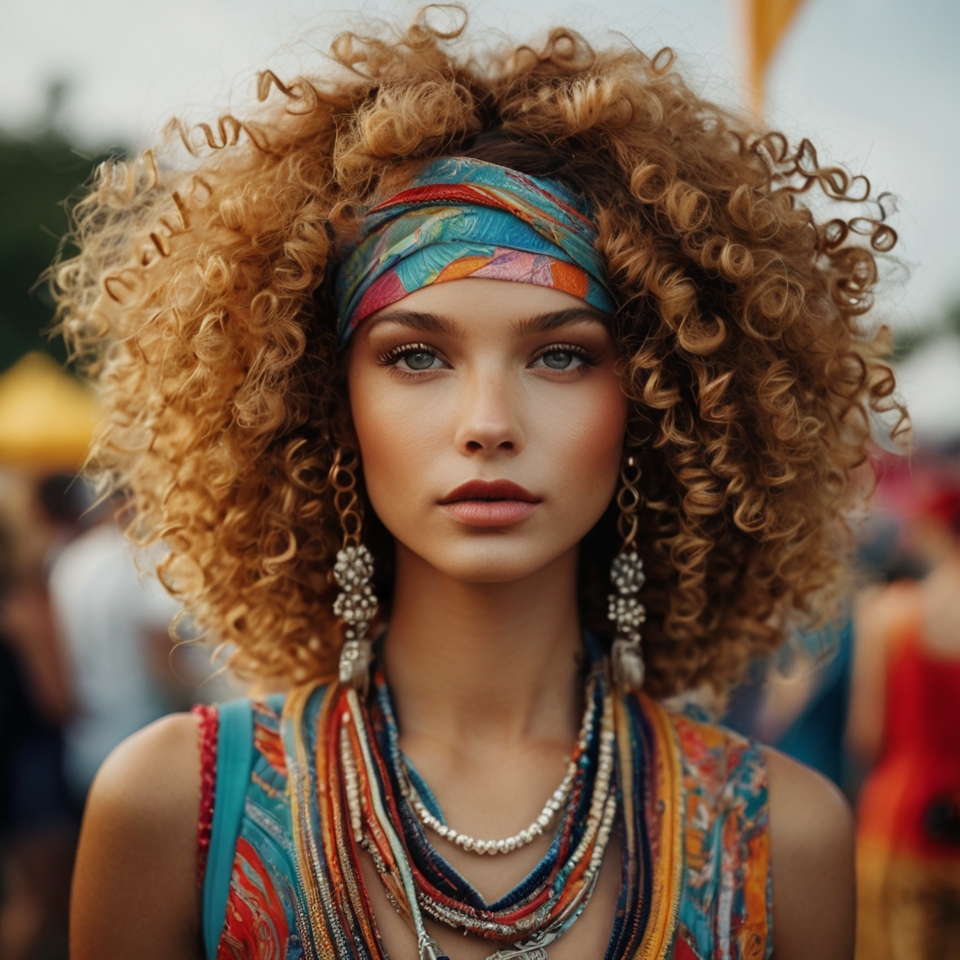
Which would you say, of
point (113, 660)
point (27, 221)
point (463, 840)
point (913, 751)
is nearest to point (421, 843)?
point (463, 840)

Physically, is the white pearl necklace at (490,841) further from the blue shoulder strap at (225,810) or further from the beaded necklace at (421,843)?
the blue shoulder strap at (225,810)

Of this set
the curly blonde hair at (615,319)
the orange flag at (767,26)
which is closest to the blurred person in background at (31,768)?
the curly blonde hair at (615,319)

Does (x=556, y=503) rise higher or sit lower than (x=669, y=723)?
higher

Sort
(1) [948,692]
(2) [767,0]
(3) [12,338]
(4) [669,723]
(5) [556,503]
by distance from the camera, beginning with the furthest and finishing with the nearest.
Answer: (3) [12,338] → (1) [948,692] → (2) [767,0] → (4) [669,723] → (5) [556,503]

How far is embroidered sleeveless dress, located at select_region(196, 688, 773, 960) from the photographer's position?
5.74 feet

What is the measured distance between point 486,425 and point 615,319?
1.21ft

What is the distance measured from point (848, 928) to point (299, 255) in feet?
5.30

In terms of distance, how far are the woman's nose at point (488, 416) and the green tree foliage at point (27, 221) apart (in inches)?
724

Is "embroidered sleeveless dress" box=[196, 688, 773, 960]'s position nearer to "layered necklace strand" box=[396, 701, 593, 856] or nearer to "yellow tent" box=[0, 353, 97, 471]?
"layered necklace strand" box=[396, 701, 593, 856]

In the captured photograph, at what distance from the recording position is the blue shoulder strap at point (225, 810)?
5.78ft

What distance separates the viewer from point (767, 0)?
9.05 feet

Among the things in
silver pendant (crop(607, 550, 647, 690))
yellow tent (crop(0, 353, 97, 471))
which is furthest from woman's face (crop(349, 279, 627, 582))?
yellow tent (crop(0, 353, 97, 471))

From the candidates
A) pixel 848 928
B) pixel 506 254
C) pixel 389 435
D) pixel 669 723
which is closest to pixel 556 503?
pixel 389 435

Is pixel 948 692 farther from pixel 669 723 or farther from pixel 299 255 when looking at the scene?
pixel 299 255
